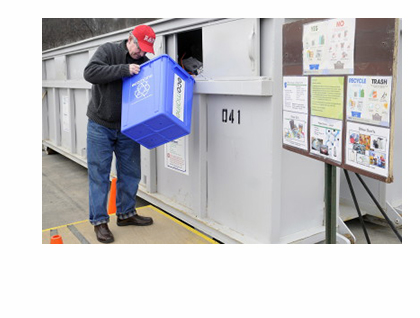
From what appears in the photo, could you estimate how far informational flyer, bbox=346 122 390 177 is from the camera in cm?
197

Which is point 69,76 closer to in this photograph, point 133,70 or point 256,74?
point 133,70

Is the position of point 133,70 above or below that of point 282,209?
above

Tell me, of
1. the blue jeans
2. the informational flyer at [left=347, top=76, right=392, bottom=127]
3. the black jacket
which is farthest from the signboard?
the blue jeans

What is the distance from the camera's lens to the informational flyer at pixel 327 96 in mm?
2158

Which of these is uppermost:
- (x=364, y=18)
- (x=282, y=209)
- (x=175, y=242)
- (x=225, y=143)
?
(x=364, y=18)

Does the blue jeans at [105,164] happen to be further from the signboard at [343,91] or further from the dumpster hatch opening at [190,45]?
the signboard at [343,91]

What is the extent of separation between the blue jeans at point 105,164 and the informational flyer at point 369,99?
7.04 feet

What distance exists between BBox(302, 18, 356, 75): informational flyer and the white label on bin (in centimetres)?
110

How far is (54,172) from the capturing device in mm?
7094

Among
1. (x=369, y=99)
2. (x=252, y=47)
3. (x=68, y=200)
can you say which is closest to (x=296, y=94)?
(x=369, y=99)

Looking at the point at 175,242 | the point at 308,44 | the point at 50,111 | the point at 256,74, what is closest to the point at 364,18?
the point at 308,44

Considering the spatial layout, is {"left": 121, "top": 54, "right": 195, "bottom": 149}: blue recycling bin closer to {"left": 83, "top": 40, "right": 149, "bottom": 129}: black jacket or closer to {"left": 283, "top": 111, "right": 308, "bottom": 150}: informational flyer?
{"left": 83, "top": 40, "right": 149, "bottom": 129}: black jacket

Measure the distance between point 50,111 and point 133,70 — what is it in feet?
17.9

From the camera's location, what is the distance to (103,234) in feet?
11.9
